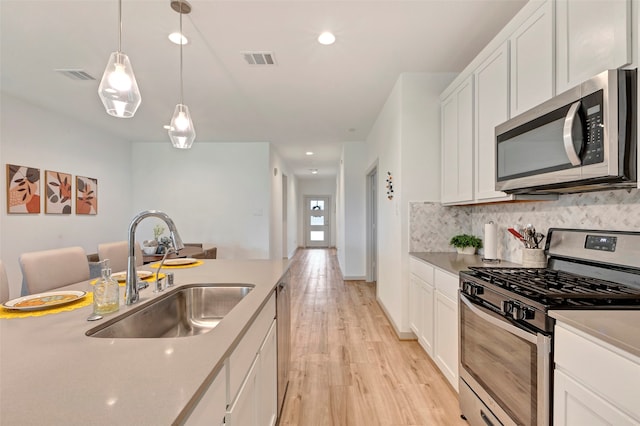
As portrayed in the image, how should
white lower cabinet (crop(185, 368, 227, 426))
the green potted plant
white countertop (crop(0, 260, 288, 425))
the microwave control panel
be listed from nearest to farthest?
1. white countertop (crop(0, 260, 288, 425))
2. white lower cabinet (crop(185, 368, 227, 426))
3. the microwave control panel
4. the green potted plant

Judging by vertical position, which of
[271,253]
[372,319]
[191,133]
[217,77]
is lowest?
[372,319]

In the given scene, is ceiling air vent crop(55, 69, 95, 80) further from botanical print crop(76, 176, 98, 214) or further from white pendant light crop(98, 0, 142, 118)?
botanical print crop(76, 176, 98, 214)

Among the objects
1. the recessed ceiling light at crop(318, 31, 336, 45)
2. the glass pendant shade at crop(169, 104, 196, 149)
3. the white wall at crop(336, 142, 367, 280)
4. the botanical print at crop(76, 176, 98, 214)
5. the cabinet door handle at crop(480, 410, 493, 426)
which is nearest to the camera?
the cabinet door handle at crop(480, 410, 493, 426)

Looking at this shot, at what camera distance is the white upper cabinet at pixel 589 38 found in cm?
118

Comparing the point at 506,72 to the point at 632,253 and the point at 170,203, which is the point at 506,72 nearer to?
the point at 632,253

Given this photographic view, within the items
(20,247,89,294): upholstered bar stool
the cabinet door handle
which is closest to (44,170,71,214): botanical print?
(20,247,89,294): upholstered bar stool

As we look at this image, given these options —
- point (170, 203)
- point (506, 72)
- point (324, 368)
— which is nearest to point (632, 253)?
point (506, 72)

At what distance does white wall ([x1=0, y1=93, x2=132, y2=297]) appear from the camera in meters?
3.60

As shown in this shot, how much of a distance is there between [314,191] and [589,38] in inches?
412

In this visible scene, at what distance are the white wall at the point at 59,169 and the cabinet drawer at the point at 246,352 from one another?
4.00 m

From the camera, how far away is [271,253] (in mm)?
6031

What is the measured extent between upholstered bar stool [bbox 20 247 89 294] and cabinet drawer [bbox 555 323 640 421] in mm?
2739

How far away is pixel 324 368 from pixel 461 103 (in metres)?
2.45

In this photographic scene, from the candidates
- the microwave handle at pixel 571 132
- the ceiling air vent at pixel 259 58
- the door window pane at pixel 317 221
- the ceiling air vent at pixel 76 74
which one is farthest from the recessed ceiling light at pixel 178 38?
the door window pane at pixel 317 221
